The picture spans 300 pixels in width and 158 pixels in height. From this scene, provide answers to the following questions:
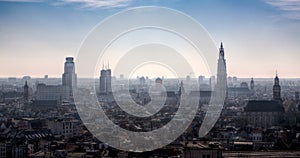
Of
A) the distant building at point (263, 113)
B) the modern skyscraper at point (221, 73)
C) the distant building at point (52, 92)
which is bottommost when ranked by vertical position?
the distant building at point (263, 113)

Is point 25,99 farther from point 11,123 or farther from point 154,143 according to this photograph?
point 154,143

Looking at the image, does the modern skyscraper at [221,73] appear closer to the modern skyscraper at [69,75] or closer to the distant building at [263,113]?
the distant building at [263,113]

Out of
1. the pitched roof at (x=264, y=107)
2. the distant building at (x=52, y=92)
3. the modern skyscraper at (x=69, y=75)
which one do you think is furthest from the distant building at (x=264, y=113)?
the modern skyscraper at (x=69, y=75)

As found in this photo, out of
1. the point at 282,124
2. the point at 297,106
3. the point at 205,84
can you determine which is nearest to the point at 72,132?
the point at 282,124

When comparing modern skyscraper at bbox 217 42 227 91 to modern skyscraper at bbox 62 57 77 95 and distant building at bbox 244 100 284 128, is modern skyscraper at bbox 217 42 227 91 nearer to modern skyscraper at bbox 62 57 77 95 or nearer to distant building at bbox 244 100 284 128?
distant building at bbox 244 100 284 128

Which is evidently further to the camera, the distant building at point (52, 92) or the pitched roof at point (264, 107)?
the distant building at point (52, 92)

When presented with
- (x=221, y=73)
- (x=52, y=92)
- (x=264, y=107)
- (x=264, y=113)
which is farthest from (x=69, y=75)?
(x=264, y=113)

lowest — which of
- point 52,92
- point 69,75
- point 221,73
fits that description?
point 52,92

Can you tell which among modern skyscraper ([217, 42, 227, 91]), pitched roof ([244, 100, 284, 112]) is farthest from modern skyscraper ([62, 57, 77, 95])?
pitched roof ([244, 100, 284, 112])

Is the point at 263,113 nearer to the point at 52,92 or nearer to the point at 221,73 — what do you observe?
the point at 221,73

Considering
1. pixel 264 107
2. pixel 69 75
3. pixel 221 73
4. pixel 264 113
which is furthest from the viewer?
pixel 69 75

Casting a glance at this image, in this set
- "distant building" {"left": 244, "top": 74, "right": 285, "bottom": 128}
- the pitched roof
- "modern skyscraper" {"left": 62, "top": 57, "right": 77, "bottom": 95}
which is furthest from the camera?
"modern skyscraper" {"left": 62, "top": 57, "right": 77, "bottom": 95}

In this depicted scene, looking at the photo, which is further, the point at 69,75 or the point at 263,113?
the point at 69,75

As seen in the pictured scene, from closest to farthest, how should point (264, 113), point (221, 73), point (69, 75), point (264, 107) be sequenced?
point (264, 113), point (264, 107), point (221, 73), point (69, 75)
